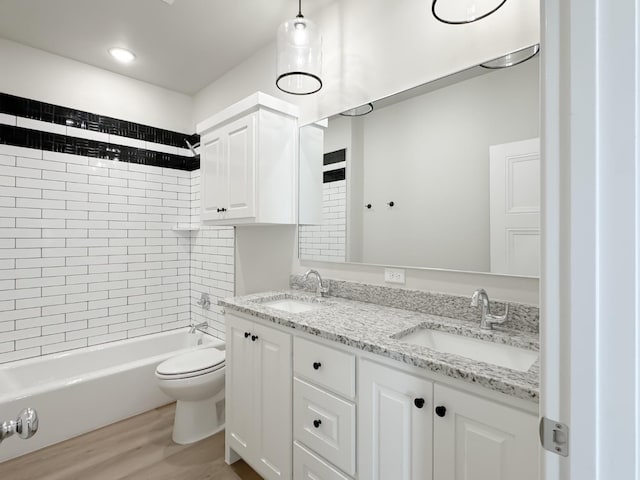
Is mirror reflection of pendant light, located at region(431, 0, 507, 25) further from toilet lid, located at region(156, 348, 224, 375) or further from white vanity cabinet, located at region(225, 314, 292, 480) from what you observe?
toilet lid, located at region(156, 348, 224, 375)

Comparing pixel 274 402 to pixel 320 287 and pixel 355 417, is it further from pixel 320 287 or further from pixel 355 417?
pixel 320 287

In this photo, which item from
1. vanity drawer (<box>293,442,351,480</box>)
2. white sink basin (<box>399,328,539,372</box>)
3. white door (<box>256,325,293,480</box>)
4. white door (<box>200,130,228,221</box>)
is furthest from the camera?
white door (<box>200,130,228,221</box>)

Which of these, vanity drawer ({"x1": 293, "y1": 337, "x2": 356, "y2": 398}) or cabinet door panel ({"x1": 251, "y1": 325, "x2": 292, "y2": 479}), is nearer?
vanity drawer ({"x1": 293, "y1": 337, "x2": 356, "y2": 398})

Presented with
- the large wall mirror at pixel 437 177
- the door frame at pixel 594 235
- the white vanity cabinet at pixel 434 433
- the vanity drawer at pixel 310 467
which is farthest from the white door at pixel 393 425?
the large wall mirror at pixel 437 177

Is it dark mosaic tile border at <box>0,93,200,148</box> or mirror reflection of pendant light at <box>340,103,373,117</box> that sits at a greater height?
dark mosaic tile border at <box>0,93,200,148</box>

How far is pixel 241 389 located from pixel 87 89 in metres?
2.77

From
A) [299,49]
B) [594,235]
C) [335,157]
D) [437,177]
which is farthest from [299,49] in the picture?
[594,235]

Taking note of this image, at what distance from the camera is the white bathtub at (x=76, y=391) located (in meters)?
2.06

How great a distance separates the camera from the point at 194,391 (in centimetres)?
211

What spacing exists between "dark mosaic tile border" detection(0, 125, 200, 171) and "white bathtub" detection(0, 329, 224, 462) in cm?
164

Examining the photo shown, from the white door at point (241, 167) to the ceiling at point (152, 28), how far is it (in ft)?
2.39

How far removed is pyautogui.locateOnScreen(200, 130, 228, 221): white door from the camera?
91.5 inches

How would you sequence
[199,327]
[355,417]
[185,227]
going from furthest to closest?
[185,227], [199,327], [355,417]

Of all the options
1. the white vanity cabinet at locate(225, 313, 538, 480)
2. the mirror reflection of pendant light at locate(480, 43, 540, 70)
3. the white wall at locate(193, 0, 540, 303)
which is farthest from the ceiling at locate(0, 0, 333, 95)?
the white vanity cabinet at locate(225, 313, 538, 480)
